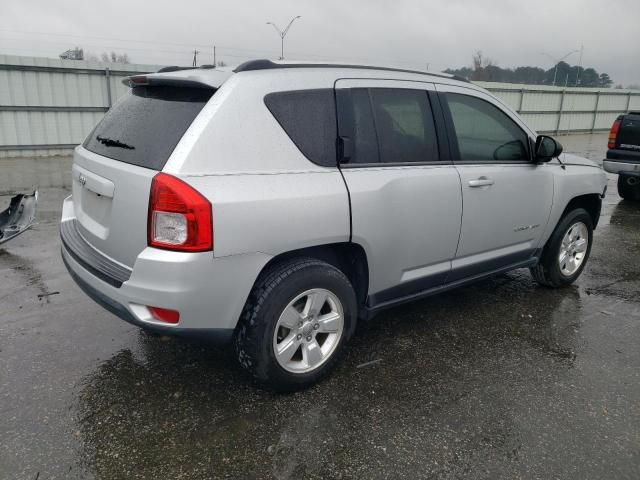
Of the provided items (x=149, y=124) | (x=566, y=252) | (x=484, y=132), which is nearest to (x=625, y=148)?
(x=566, y=252)

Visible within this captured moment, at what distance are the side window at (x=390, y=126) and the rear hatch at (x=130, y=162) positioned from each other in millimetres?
895

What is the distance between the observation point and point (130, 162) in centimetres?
262

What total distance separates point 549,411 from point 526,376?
0.37 m

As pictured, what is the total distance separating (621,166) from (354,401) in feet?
25.1

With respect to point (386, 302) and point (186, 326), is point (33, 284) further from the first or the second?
point (386, 302)

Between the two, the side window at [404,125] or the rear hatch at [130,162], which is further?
the side window at [404,125]

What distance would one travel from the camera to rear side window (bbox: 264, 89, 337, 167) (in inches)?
106

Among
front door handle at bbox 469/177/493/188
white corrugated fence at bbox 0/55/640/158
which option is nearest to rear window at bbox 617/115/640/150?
front door handle at bbox 469/177/493/188

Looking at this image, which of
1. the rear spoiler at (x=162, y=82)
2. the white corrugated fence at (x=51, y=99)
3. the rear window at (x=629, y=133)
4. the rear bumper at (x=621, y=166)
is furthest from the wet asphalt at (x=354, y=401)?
the white corrugated fence at (x=51, y=99)

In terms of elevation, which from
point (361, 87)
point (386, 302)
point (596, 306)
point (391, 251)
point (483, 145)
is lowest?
point (596, 306)

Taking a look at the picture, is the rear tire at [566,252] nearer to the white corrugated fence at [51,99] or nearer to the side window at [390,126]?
the side window at [390,126]

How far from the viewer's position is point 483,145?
375cm

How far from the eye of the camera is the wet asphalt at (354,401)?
236 cm

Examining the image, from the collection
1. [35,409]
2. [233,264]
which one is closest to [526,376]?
[233,264]
